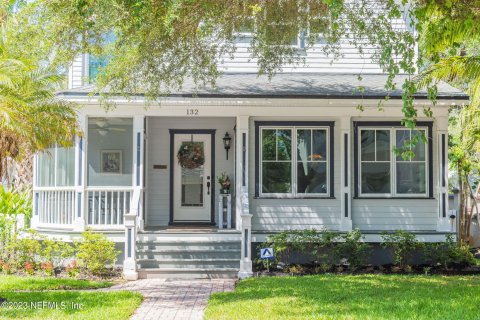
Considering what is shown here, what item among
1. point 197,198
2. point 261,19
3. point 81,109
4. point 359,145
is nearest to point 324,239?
point 359,145

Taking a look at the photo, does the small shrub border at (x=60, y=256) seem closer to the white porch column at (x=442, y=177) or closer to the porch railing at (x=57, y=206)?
the porch railing at (x=57, y=206)

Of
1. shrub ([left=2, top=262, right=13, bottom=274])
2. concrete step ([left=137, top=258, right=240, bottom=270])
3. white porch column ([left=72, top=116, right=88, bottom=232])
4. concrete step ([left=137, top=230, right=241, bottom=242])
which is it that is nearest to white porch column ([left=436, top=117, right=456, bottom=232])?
concrete step ([left=137, top=230, right=241, bottom=242])

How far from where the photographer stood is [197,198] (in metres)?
15.6

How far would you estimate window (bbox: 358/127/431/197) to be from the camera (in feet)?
46.1

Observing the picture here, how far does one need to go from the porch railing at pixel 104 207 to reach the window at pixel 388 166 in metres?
5.51

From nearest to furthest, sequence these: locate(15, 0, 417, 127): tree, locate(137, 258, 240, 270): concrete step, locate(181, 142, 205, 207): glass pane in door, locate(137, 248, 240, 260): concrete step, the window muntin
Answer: locate(15, 0, 417, 127): tree → locate(137, 258, 240, 270): concrete step → locate(137, 248, 240, 260): concrete step → the window muntin → locate(181, 142, 205, 207): glass pane in door

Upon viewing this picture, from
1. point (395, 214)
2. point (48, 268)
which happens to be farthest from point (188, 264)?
point (395, 214)

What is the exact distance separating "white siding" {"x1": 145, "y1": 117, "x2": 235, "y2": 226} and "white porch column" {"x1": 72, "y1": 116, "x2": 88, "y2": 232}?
6.96ft

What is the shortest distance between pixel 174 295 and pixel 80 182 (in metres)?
4.23

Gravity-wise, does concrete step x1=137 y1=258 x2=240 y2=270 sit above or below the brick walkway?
above

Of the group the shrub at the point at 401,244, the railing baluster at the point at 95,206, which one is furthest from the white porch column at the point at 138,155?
the shrub at the point at 401,244

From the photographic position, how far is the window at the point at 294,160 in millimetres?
14070

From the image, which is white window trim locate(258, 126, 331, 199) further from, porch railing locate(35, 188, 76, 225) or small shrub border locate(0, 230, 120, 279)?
porch railing locate(35, 188, 76, 225)

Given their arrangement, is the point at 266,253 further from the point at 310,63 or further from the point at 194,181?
the point at 310,63
